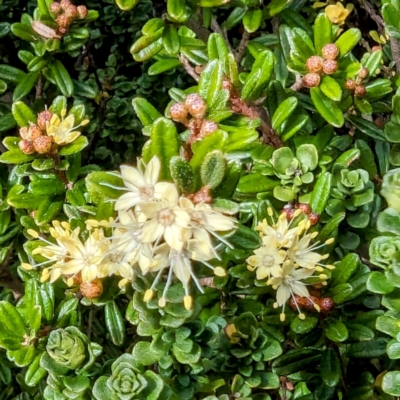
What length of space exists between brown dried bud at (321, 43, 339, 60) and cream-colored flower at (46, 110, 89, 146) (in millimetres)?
607

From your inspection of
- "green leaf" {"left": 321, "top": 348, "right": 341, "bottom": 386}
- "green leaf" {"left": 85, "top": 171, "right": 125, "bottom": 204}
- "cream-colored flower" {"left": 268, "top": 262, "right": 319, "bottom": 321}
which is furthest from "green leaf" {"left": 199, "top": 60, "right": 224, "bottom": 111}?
"green leaf" {"left": 321, "top": 348, "right": 341, "bottom": 386}

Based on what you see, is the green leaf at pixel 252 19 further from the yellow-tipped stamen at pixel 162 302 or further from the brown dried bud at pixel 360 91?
the yellow-tipped stamen at pixel 162 302

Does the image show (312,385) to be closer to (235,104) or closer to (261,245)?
(261,245)

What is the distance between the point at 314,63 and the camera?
56.4 inches

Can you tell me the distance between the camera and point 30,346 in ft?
4.26

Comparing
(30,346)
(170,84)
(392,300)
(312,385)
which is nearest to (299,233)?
(392,300)

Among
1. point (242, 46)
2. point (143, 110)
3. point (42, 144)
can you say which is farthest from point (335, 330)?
point (242, 46)

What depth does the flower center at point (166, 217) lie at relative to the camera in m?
0.99

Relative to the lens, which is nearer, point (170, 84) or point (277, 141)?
point (277, 141)

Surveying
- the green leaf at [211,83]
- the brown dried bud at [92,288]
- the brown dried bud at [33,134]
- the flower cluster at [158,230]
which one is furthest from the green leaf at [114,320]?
the green leaf at [211,83]

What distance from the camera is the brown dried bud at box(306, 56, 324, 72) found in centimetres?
143

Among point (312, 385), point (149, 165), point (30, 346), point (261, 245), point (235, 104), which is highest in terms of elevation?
point (149, 165)

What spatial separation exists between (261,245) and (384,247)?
24 centimetres

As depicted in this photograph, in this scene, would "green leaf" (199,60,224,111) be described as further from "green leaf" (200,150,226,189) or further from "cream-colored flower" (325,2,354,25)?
"cream-colored flower" (325,2,354,25)
